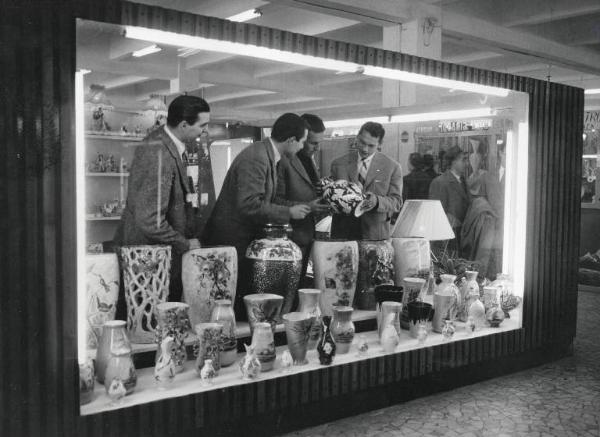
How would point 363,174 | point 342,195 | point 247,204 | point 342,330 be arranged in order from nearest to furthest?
1. point 342,330
2. point 247,204
3. point 342,195
4. point 363,174

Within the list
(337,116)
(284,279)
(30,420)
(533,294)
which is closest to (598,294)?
(533,294)

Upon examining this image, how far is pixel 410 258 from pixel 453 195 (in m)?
0.76

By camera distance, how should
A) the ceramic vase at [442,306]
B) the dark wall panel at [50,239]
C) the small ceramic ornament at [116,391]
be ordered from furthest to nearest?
the ceramic vase at [442,306]
the small ceramic ornament at [116,391]
the dark wall panel at [50,239]

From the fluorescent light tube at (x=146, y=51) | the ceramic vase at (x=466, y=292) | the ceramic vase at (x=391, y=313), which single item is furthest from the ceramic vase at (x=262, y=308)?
the ceramic vase at (x=466, y=292)

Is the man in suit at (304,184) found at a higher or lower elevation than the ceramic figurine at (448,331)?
higher

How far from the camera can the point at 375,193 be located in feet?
12.6

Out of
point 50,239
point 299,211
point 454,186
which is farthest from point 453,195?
point 50,239

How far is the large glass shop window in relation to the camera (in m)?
2.62

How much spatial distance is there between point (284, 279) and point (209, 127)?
88 cm

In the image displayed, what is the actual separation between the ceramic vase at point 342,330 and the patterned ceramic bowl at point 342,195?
0.63 meters

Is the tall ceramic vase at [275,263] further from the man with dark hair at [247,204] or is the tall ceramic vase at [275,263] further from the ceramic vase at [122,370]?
the ceramic vase at [122,370]

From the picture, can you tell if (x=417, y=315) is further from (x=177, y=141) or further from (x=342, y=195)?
(x=177, y=141)

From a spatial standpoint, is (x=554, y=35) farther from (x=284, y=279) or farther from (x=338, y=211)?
(x=284, y=279)

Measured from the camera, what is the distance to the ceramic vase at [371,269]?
365cm
